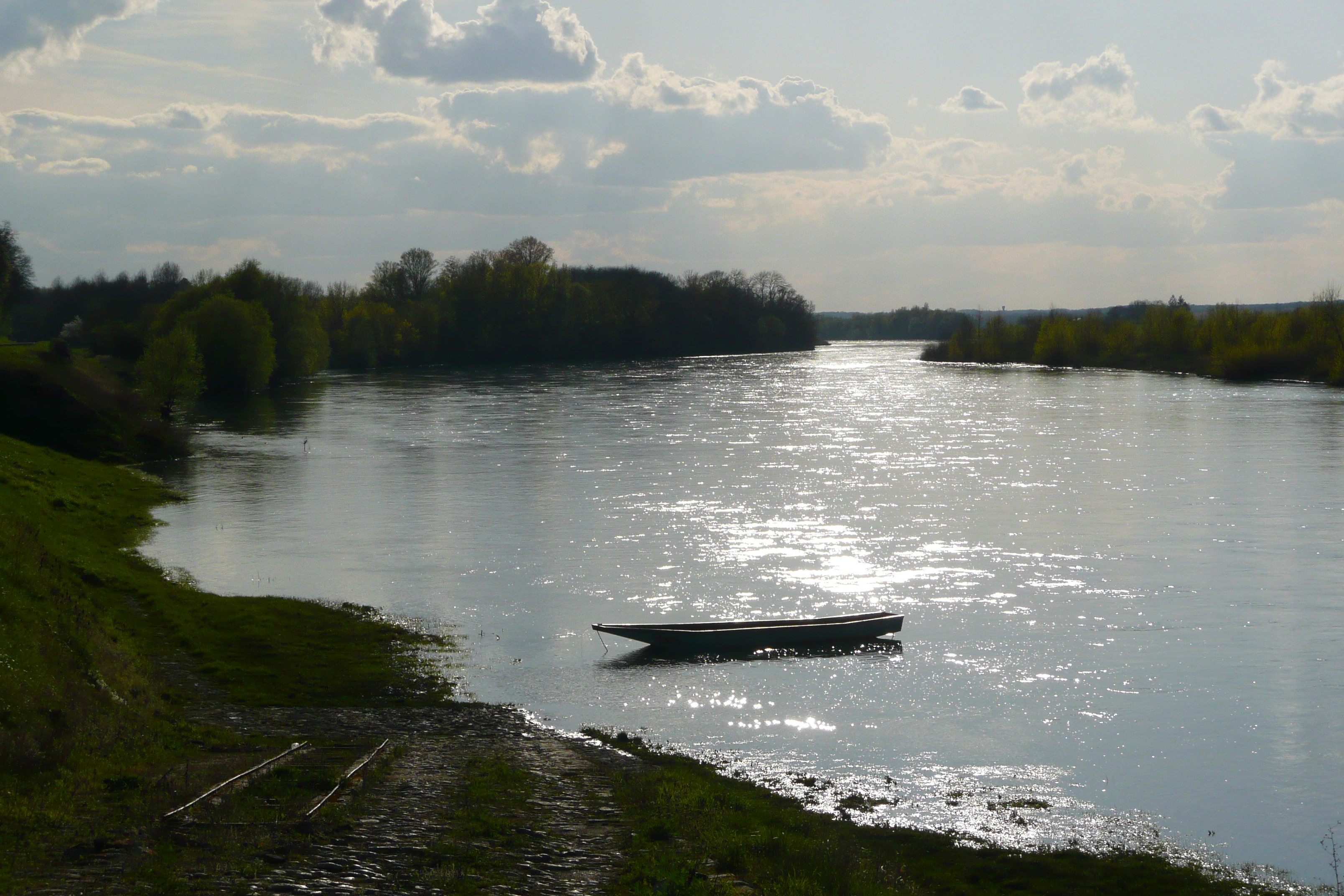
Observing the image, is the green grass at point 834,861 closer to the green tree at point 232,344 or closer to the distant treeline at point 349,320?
the distant treeline at point 349,320

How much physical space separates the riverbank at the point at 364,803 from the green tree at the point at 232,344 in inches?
3043

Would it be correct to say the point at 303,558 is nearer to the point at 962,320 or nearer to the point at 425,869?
the point at 425,869

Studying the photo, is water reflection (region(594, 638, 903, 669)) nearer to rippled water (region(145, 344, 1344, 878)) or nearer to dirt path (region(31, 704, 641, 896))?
rippled water (region(145, 344, 1344, 878))

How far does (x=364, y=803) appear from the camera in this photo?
1320 centimetres

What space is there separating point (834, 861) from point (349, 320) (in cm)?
15074

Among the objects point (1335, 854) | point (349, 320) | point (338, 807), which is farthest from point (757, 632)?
point (349, 320)

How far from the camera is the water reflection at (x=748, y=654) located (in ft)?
74.3

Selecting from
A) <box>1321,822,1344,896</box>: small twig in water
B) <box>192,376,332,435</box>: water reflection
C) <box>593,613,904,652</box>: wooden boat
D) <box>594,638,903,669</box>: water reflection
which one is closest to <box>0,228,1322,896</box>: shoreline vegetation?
<box>1321,822,1344,896</box>: small twig in water

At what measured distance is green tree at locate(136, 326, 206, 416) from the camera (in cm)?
6756

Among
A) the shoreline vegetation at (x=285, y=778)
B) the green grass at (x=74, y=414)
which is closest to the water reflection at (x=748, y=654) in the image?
the shoreline vegetation at (x=285, y=778)

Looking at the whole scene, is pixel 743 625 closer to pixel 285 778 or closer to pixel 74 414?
pixel 285 778

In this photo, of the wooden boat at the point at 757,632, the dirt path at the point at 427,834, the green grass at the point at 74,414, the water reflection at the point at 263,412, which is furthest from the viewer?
the water reflection at the point at 263,412

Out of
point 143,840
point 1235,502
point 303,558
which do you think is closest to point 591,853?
point 143,840

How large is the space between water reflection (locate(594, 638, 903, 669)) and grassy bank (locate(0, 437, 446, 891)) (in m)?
4.00
